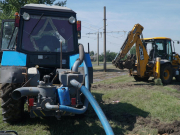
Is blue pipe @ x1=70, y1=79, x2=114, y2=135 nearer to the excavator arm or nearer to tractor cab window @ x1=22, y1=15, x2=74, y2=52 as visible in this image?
tractor cab window @ x1=22, y1=15, x2=74, y2=52

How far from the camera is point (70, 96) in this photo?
439cm

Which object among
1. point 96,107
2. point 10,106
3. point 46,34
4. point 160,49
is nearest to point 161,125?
point 96,107

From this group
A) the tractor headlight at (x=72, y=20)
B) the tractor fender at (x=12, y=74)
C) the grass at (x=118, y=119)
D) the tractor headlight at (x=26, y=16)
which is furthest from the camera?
the tractor headlight at (x=72, y=20)

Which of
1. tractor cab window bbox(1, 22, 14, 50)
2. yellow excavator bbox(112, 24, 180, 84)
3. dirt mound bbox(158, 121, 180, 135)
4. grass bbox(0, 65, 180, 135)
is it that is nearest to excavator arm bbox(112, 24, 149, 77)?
yellow excavator bbox(112, 24, 180, 84)

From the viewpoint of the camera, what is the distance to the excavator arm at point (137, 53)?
12.5 metres

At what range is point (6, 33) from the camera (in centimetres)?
618

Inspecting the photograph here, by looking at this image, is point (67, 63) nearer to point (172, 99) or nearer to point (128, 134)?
point (128, 134)

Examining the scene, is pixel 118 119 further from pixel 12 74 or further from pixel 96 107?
pixel 12 74

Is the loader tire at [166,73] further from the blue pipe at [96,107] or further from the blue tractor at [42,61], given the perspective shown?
the blue pipe at [96,107]

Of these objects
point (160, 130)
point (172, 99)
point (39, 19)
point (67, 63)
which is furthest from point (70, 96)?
point (172, 99)

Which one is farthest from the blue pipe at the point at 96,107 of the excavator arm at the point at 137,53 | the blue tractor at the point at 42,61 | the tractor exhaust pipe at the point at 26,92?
the excavator arm at the point at 137,53

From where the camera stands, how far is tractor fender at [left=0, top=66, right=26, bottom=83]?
4.82m

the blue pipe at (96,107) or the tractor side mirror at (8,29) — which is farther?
the tractor side mirror at (8,29)

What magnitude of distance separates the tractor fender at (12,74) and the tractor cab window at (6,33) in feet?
4.78
